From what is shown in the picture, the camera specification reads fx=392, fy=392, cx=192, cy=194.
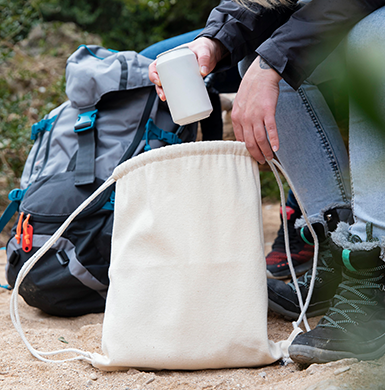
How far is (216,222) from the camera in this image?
747 mm

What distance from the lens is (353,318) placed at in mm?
799

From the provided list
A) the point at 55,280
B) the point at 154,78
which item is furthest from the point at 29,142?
the point at 154,78

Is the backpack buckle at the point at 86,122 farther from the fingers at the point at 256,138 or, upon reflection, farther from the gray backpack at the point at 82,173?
the fingers at the point at 256,138

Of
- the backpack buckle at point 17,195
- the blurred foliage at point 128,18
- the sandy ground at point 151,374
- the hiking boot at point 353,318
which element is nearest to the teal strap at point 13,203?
the backpack buckle at point 17,195

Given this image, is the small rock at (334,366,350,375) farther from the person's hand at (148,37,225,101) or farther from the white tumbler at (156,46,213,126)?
the person's hand at (148,37,225,101)

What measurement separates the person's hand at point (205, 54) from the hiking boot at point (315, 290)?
53 centimetres

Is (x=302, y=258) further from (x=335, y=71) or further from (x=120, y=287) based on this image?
(x=120, y=287)

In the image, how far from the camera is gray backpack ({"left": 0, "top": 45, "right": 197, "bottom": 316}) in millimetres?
1137

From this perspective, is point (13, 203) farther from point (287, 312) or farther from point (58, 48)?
point (58, 48)

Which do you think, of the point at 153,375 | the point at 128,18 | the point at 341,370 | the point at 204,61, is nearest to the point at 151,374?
the point at 153,375

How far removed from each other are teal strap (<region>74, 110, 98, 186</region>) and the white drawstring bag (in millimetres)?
429

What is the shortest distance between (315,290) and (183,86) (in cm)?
61

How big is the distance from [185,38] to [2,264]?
1291 mm

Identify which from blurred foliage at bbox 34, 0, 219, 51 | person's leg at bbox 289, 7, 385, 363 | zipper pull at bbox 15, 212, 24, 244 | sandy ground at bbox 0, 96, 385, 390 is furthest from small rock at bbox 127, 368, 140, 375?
blurred foliage at bbox 34, 0, 219, 51
